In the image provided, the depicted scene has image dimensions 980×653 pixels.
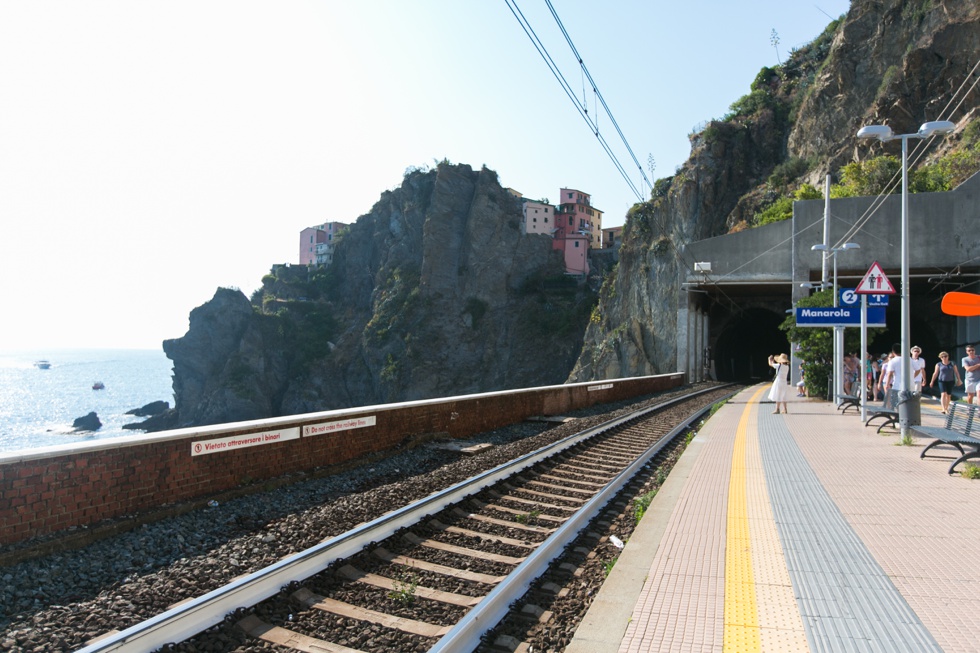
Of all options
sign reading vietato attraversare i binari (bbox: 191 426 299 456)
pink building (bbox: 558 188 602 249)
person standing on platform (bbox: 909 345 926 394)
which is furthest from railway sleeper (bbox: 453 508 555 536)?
pink building (bbox: 558 188 602 249)

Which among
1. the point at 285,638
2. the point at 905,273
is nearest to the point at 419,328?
the point at 905,273

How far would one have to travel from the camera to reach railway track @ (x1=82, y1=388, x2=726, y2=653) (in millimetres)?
3604

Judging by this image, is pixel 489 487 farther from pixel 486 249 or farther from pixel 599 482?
pixel 486 249

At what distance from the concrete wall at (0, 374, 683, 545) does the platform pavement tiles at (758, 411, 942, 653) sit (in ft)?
18.2

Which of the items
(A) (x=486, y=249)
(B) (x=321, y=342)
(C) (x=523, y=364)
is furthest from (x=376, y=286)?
(C) (x=523, y=364)

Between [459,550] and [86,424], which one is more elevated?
[459,550]

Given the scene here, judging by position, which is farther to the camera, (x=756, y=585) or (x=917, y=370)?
(x=917, y=370)

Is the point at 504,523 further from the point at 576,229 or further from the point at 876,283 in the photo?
the point at 576,229

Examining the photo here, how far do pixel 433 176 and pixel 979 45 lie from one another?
2932 inches

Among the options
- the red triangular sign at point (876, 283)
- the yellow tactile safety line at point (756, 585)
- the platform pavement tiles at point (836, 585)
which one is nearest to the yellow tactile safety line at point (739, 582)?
the yellow tactile safety line at point (756, 585)

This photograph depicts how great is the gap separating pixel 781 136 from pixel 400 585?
6305 centimetres

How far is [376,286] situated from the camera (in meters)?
102

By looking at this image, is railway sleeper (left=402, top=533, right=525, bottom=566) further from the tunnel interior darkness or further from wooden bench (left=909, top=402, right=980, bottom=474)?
the tunnel interior darkness

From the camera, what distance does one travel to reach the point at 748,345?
6147 cm
